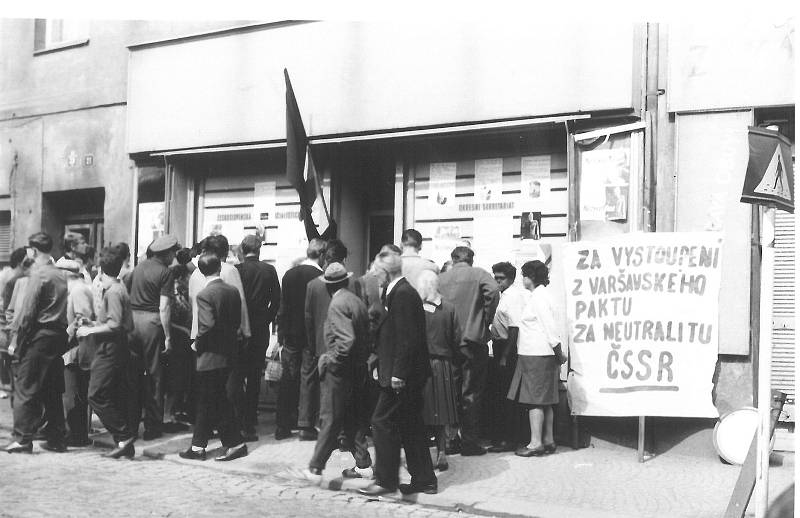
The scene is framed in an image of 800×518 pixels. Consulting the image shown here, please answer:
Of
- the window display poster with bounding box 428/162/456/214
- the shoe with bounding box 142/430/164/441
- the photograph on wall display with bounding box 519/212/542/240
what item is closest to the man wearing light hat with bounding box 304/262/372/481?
the shoe with bounding box 142/430/164/441

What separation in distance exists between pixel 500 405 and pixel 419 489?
2.23 m

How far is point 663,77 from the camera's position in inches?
355

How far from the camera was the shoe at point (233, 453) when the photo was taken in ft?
28.1

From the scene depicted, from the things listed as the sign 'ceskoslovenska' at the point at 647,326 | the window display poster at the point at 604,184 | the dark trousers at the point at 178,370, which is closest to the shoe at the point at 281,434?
the dark trousers at the point at 178,370

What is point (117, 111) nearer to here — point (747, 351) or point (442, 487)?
point (442, 487)

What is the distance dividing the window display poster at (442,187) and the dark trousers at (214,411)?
11.2 feet

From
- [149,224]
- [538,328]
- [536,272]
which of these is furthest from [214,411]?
[149,224]

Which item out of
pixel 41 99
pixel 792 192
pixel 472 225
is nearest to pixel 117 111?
pixel 41 99

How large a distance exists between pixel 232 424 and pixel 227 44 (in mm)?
5509

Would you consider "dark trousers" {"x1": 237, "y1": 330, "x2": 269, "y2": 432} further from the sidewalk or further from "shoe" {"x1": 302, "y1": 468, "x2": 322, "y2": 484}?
"shoe" {"x1": 302, "y1": 468, "x2": 322, "y2": 484}

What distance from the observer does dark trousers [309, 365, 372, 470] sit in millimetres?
7605

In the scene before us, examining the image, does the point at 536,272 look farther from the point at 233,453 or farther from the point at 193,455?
the point at 193,455

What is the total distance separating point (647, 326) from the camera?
8680 mm

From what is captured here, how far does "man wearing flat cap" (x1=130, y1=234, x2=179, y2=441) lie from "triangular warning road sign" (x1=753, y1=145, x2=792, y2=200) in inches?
228
